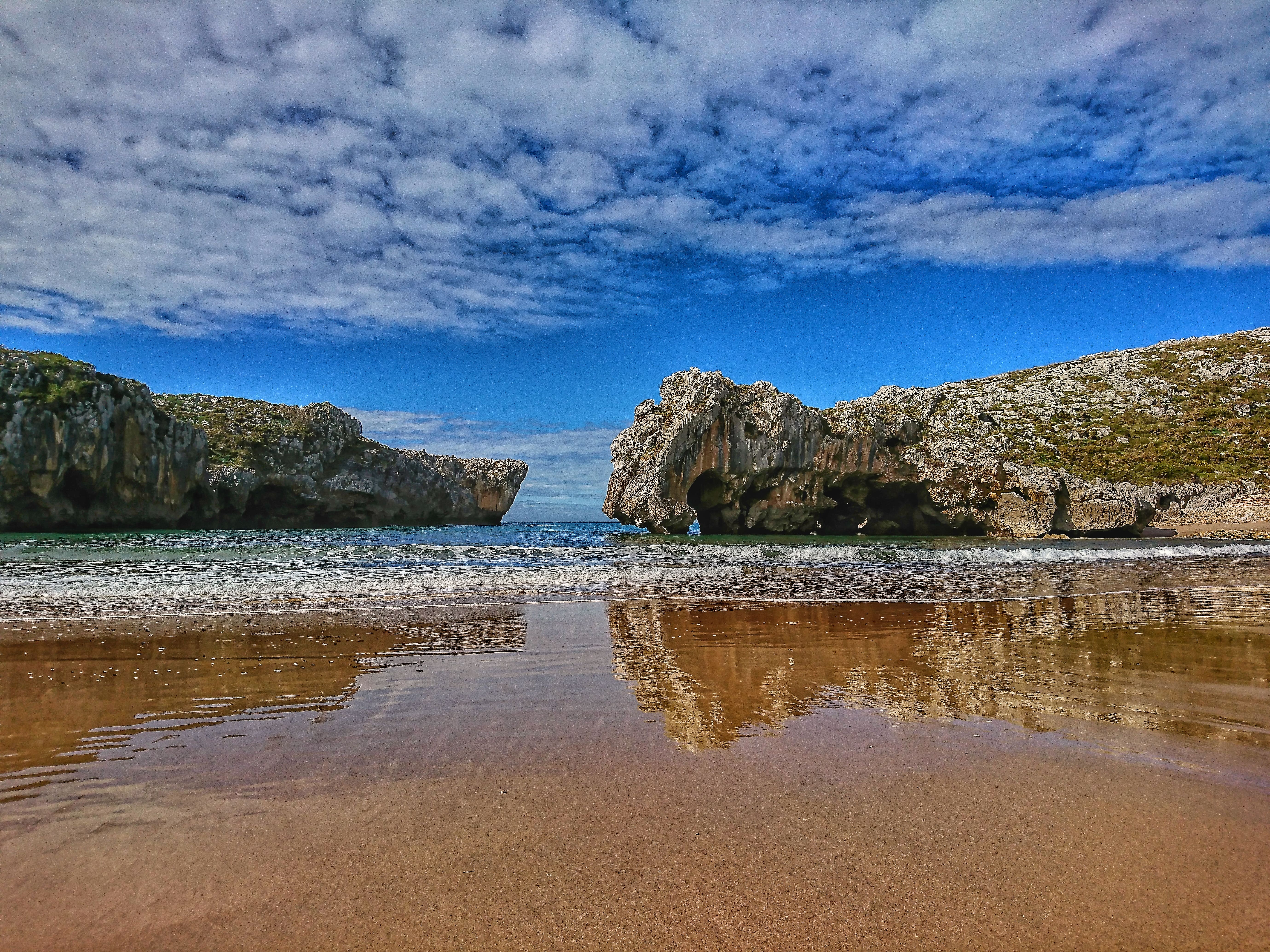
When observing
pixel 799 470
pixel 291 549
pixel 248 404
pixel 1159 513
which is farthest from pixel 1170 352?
pixel 248 404

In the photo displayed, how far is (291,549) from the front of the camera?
61.3 ft

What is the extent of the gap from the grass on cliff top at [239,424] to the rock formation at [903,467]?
33595 mm

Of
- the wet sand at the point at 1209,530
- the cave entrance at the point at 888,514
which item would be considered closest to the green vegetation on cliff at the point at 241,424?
the cave entrance at the point at 888,514

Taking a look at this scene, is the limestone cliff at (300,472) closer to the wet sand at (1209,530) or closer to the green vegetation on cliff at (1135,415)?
the green vegetation on cliff at (1135,415)

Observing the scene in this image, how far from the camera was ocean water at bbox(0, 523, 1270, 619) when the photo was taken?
10.2 meters

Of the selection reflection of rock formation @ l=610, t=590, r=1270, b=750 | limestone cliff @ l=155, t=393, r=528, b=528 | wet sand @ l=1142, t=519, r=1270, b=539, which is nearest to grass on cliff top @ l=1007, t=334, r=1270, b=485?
wet sand @ l=1142, t=519, r=1270, b=539

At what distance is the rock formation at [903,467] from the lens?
118 ft

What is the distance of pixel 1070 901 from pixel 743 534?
37127 millimetres

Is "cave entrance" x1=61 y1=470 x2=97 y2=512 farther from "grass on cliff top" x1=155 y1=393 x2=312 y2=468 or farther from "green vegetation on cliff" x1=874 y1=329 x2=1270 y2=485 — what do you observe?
"green vegetation on cliff" x1=874 y1=329 x2=1270 y2=485

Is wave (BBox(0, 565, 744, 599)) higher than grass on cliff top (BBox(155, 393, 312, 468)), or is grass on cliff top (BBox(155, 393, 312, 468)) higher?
grass on cliff top (BBox(155, 393, 312, 468))

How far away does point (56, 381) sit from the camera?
36.2 metres

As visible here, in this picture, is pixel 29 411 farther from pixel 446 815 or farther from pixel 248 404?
pixel 446 815

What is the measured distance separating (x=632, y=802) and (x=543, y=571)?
11.0 m

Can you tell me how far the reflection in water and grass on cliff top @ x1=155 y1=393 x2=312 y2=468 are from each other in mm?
47297
